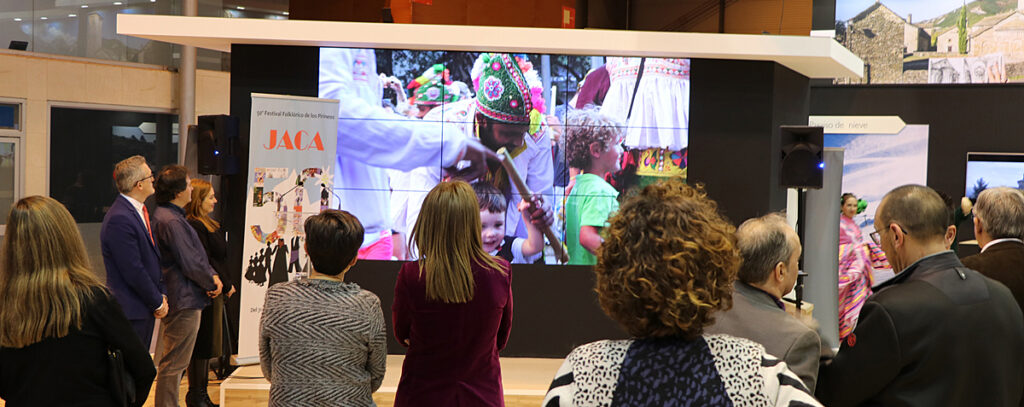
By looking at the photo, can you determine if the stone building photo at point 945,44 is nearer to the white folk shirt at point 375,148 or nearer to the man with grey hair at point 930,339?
the white folk shirt at point 375,148

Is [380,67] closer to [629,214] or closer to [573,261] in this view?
[573,261]

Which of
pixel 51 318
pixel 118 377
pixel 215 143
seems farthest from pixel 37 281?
pixel 215 143

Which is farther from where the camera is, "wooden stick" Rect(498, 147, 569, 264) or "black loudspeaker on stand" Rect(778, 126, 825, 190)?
"wooden stick" Rect(498, 147, 569, 264)

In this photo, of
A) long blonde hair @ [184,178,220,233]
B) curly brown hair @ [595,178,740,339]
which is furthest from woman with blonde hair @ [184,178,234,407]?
curly brown hair @ [595,178,740,339]

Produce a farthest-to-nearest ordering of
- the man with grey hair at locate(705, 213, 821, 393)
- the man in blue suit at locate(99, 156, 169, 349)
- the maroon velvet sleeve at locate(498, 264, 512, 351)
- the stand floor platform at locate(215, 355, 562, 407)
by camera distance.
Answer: the stand floor platform at locate(215, 355, 562, 407) < the man in blue suit at locate(99, 156, 169, 349) < the maroon velvet sleeve at locate(498, 264, 512, 351) < the man with grey hair at locate(705, 213, 821, 393)

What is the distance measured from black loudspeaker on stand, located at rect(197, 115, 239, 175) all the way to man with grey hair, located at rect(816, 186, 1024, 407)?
5289 millimetres

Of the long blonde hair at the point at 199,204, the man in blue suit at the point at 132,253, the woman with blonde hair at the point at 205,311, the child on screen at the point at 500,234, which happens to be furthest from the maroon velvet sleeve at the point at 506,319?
the child on screen at the point at 500,234

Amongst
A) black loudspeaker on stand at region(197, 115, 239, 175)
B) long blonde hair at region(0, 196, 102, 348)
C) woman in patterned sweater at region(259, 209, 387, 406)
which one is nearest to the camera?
long blonde hair at region(0, 196, 102, 348)

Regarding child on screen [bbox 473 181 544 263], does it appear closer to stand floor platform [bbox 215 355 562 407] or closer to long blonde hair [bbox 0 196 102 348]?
stand floor platform [bbox 215 355 562 407]

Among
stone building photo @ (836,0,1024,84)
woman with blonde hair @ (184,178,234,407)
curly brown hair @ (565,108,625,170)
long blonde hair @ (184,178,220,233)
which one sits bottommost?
woman with blonde hair @ (184,178,234,407)

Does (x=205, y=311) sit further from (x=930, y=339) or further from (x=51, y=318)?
(x=930, y=339)

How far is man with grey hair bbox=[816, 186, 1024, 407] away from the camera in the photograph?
227 centimetres

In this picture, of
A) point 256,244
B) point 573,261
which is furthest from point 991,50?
point 256,244

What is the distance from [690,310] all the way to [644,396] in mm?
162
